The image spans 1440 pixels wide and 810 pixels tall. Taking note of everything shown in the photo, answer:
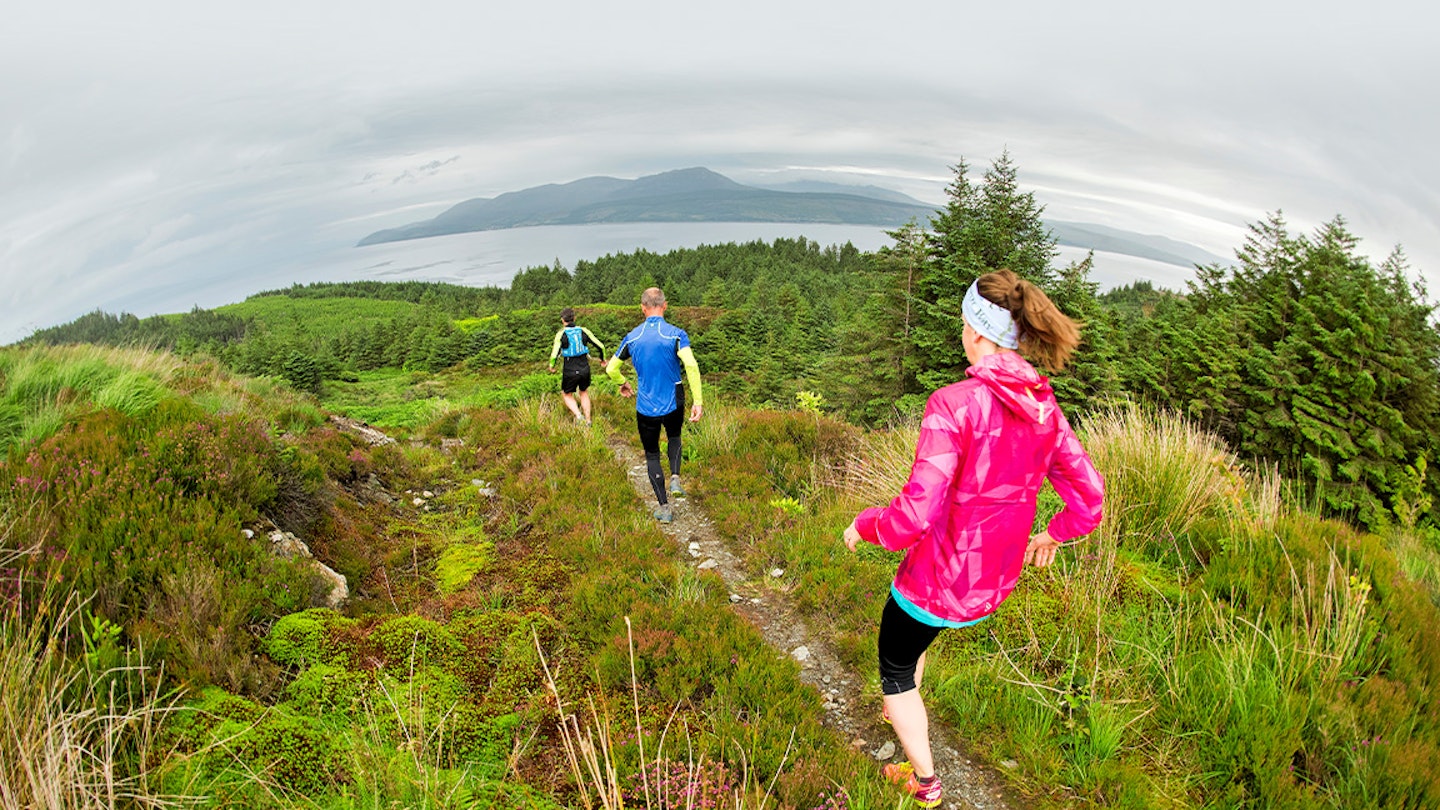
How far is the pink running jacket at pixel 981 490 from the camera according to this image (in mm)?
2328

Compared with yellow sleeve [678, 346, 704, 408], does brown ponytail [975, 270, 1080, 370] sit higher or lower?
higher

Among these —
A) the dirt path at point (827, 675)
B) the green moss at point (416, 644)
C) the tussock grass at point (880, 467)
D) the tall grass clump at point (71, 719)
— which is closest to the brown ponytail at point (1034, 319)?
the dirt path at point (827, 675)

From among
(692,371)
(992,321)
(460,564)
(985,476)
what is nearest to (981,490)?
(985,476)

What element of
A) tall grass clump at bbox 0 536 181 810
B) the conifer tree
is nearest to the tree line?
the conifer tree

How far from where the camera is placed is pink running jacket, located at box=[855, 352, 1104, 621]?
7.64ft

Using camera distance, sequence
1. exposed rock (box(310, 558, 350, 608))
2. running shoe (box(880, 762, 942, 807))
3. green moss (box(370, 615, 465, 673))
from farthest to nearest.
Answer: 1. exposed rock (box(310, 558, 350, 608))
2. green moss (box(370, 615, 465, 673))
3. running shoe (box(880, 762, 942, 807))

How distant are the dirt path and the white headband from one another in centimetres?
229

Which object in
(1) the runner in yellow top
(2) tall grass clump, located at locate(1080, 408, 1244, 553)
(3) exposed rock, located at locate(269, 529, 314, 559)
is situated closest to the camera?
(3) exposed rock, located at locate(269, 529, 314, 559)

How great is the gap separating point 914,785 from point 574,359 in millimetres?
8584

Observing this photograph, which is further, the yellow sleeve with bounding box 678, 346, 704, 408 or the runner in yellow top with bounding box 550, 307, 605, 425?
the runner in yellow top with bounding box 550, 307, 605, 425

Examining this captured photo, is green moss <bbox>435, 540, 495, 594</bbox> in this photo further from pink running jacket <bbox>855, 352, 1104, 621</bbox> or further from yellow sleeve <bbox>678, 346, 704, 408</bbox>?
pink running jacket <bbox>855, 352, 1104, 621</bbox>

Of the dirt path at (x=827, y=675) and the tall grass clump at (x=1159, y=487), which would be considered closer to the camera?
the dirt path at (x=827, y=675)

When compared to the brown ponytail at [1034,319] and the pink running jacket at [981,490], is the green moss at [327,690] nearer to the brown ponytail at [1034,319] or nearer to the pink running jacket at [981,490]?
the pink running jacket at [981,490]

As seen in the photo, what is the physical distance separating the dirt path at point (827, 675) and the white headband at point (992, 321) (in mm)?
2291
